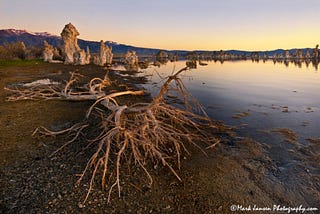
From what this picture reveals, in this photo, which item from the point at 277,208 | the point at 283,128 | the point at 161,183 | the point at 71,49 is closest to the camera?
the point at 277,208

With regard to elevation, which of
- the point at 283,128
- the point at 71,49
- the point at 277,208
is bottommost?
the point at 277,208

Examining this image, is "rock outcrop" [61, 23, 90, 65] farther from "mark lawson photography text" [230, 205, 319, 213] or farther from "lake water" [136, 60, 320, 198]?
"mark lawson photography text" [230, 205, 319, 213]

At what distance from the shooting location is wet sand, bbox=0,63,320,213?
442 cm

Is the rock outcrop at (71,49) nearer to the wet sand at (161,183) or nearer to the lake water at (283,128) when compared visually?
the lake water at (283,128)

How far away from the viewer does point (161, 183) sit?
5.12 meters

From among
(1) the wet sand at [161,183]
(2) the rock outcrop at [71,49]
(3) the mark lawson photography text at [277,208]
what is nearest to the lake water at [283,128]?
(1) the wet sand at [161,183]

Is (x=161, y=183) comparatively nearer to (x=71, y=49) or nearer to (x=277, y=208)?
(x=277, y=208)

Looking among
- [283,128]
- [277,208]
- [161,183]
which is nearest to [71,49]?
[283,128]

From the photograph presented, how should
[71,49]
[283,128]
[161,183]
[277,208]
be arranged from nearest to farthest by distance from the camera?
[277,208] → [161,183] → [283,128] → [71,49]

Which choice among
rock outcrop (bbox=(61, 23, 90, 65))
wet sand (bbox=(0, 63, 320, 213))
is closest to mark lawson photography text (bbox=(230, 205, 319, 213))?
wet sand (bbox=(0, 63, 320, 213))

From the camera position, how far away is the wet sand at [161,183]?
442 cm

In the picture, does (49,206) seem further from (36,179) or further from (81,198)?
(36,179)

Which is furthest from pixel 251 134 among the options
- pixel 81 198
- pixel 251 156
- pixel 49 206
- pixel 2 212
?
pixel 2 212

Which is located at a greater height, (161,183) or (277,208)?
(161,183)
